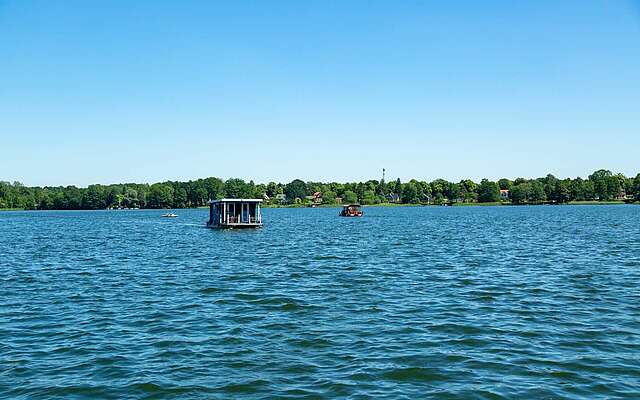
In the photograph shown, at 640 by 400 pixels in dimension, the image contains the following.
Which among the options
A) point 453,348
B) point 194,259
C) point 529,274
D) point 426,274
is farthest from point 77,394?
point 194,259

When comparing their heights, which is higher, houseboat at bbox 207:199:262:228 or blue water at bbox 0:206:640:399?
houseboat at bbox 207:199:262:228

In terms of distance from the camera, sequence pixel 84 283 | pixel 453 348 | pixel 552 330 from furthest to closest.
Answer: pixel 84 283, pixel 552 330, pixel 453 348

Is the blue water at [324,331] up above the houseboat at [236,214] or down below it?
below

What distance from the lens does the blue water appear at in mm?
13961

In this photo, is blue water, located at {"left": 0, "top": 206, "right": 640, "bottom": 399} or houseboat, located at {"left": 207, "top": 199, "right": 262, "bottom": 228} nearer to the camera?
blue water, located at {"left": 0, "top": 206, "right": 640, "bottom": 399}

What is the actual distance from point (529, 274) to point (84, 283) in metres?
25.6

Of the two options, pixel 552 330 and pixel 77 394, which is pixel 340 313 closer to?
pixel 552 330

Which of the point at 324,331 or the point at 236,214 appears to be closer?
the point at 324,331

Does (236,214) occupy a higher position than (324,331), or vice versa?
(236,214)

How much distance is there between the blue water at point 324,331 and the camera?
14.0 meters

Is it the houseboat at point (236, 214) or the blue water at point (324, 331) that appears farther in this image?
the houseboat at point (236, 214)

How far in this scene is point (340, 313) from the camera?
22203 mm

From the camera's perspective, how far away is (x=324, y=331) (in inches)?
757

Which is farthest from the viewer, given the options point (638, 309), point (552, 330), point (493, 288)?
point (493, 288)
